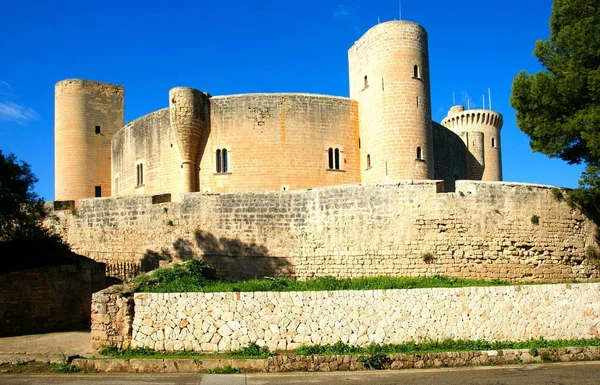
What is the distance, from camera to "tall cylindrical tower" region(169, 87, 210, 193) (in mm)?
25766

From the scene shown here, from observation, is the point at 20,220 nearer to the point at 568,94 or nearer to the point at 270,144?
the point at 270,144

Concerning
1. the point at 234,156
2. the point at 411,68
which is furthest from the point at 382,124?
the point at 234,156

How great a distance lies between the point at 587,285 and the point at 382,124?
1277 centimetres

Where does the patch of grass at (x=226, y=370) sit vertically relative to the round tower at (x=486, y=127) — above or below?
below

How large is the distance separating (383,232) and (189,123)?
11982 mm

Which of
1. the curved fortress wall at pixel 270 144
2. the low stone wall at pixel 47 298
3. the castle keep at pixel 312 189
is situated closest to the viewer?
the low stone wall at pixel 47 298

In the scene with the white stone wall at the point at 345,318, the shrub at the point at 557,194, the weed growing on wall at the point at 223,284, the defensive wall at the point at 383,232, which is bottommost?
the white stone wall at the point at 345,318

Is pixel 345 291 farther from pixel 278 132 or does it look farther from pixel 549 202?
pixel 278 132

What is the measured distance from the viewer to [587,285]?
14.0 m

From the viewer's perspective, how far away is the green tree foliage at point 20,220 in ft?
55.9

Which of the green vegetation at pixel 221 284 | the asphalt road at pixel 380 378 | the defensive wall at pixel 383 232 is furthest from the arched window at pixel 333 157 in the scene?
the asphalt road at pixel 380 378

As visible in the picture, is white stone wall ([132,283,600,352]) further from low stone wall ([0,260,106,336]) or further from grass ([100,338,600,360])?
low stone wall ([0,260,106,336])

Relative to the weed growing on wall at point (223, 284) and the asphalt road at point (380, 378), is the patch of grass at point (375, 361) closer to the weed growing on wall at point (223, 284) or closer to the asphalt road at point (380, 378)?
the asphalt road at point (380, 378)

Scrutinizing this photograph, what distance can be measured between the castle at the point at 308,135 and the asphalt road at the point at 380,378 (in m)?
13.3
